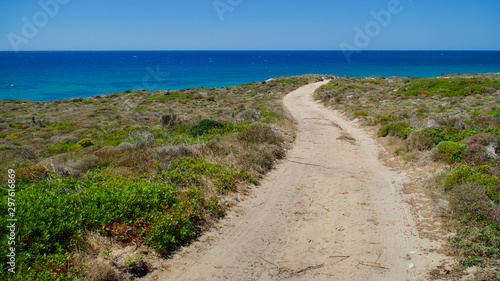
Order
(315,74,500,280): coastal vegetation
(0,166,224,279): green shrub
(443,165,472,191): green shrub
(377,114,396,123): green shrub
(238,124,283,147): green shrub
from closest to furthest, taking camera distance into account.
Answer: (0,166,224,279): green shrub → (315,74,500,280): coastal vegetation → (443,165,472,191): green shrub → (238,124,283,147): green shrub → (377,114,396,123): green shrub

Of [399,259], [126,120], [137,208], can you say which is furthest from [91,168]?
[126,120]

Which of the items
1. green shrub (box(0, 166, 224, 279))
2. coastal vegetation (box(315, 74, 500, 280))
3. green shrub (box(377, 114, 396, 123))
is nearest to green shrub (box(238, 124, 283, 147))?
coastal vegetation (box(315, 74, 500, 280))

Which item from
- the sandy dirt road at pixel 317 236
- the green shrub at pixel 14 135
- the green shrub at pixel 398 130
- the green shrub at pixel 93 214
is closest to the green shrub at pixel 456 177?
the sandy dirt road at pixel 317 236

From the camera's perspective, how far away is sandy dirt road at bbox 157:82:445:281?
496cm

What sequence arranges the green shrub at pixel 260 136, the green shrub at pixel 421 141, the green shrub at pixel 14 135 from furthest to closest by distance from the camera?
the green shrub at pixel 14 135
the green shrub at pixel 260 136
the green shrub at pixel 421 141

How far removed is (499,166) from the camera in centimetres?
771

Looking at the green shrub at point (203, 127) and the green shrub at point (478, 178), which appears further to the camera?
the green shrub at point (203, 127)

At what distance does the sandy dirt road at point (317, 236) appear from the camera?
4957mm

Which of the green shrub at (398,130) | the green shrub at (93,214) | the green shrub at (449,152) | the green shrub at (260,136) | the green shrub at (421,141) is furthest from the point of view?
the green shrub at (398,130)

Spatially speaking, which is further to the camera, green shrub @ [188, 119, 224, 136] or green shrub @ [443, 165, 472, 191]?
green shrub @ [188, 119, 224, 136]

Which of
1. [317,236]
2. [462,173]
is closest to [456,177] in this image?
[462,173]

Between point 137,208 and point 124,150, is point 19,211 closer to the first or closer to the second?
point 137,208

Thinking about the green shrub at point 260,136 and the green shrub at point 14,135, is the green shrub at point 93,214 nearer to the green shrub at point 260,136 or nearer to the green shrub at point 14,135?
the green shrub at point 260,136

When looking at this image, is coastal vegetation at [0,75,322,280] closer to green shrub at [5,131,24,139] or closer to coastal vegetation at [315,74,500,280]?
coastal vegetation at [315,74,500,280]
